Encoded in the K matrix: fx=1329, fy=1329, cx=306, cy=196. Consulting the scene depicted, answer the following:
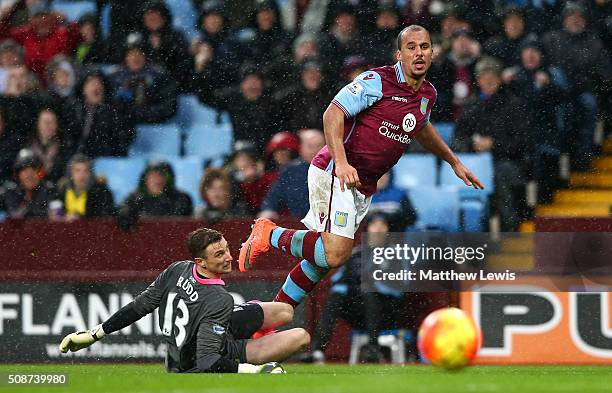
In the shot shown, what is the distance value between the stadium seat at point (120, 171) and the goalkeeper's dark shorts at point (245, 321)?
4032mm

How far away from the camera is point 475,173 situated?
11867 mm

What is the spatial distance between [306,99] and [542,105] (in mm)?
2165

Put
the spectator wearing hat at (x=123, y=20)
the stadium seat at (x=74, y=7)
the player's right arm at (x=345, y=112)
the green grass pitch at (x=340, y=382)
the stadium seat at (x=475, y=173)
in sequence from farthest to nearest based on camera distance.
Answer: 1. the stadium seat at (x=74, y=7)
2. the spectator wearing hat at (x=123, y=20)
3. the stadium seat at (x=475, y=173)
4. the player's right arm at (x=345, y=112)
5. the green grass pitch at (x=340, y=382)

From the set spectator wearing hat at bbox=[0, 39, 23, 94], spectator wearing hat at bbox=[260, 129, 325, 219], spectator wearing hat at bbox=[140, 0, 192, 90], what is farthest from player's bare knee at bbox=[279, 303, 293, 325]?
spectator wearing hat at bbox=[0, 39, 23, 94]

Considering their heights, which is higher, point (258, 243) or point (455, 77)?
point (455, 77)

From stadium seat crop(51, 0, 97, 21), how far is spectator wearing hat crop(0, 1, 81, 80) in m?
0.16

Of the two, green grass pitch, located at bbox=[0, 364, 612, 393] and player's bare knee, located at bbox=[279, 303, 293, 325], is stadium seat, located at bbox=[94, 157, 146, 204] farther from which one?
player's bare knee, located at bbox=[279, 303, 293, 325]

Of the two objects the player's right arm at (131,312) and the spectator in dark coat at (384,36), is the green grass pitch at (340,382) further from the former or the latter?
the spectator in dark coat at (384,36)

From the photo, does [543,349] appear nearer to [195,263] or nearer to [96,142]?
[195,263]

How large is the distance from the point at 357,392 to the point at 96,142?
7.01m

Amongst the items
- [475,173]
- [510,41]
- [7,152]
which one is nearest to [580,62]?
[510,41]

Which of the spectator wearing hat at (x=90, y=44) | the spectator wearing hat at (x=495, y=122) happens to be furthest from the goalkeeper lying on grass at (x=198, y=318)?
the spectator wearing hat at (x=90, y=44)

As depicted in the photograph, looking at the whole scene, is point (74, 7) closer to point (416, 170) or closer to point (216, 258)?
point (416, 170)

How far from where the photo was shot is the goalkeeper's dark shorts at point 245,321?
8.59m
